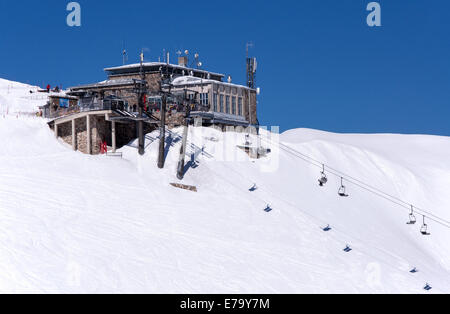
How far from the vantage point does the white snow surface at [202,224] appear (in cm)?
3200

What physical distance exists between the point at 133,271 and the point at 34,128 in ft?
72.2

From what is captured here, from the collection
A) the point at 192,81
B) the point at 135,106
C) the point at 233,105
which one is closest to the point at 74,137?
the point at 135,106

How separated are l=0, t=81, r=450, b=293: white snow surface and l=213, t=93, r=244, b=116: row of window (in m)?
3.47

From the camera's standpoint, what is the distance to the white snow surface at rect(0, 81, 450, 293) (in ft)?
105

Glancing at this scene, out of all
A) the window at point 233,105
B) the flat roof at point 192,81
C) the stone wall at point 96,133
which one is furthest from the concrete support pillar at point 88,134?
the window at point 233,105

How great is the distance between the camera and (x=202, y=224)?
129 ft

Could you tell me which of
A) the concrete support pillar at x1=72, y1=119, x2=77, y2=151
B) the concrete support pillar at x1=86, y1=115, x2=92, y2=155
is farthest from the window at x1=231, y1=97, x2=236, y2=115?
the concrete support pillar at x1=72, y1=119, x2=77, y2=151

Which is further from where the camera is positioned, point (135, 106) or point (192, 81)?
point (192, 81)

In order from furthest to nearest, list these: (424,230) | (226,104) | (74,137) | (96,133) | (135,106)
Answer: (226,104), (135,106), (424,230), (74,137), (96,133)

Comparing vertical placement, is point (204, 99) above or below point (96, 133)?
above

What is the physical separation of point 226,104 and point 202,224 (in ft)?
66.1

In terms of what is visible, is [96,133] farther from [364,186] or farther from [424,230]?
[424,230]

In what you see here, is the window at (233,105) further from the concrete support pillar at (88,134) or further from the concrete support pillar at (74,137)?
the concrete support pillar at (74,137)

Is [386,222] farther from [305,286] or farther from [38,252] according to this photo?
[38,252]
